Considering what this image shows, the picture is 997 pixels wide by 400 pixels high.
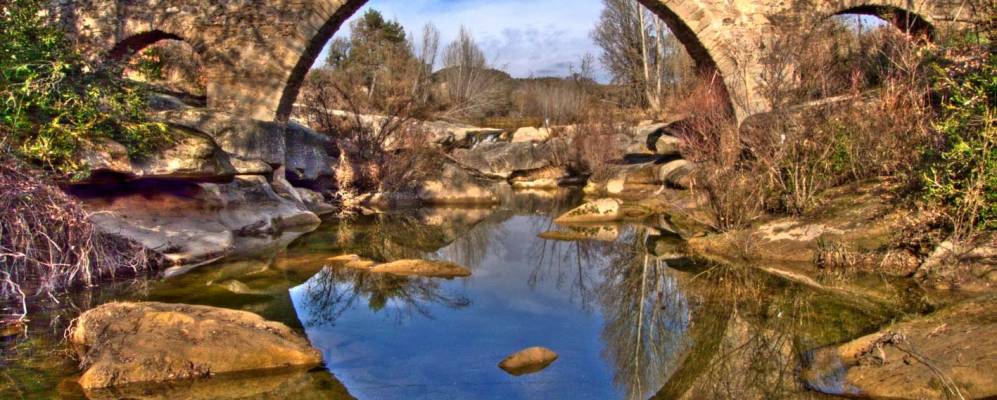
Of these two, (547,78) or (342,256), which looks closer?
(342,256)

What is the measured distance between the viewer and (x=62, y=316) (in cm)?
497

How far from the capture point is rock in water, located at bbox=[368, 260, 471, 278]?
6.89m

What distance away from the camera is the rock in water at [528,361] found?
411cm

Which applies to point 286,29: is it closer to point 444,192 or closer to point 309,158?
point 309,158

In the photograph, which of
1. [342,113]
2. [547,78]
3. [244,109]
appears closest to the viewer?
[244,109]

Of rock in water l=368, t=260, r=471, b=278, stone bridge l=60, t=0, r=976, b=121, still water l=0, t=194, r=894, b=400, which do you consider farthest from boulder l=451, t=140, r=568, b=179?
rock in water l=368, t=260, r=471, b=278

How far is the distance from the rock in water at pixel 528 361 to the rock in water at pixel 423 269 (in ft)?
8.76

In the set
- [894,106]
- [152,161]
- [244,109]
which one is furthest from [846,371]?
[244,109]

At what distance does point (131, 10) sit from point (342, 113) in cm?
471

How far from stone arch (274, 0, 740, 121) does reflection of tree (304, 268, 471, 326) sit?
640 centimetres

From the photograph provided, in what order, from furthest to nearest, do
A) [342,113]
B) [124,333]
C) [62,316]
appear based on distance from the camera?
[342,113] < [62,316] < [124,333]

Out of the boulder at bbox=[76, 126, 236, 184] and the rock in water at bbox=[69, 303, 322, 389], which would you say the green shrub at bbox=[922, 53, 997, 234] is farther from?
the boulder at bbox=[76, 126, 236, 184]

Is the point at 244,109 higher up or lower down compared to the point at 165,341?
higher up

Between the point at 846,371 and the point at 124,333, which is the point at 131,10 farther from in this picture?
the point at 846,371
